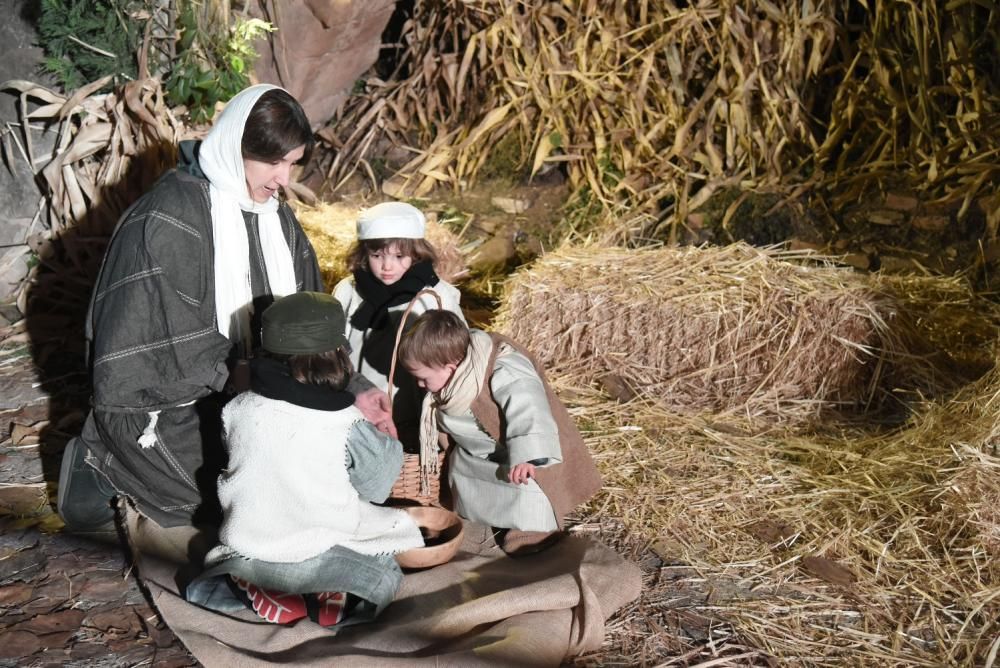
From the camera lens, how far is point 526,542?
131 inches

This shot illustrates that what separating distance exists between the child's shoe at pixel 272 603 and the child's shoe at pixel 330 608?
0.08m

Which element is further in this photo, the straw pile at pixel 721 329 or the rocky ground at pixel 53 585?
the straw pile at pixel 721 329

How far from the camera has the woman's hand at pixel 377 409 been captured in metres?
3.16

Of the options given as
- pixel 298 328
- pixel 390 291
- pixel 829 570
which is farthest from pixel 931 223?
pixel 298 328

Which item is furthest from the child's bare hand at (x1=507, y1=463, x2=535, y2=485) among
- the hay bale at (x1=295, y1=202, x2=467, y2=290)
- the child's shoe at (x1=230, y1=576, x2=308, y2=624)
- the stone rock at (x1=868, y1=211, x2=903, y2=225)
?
the stone rock at (x1=868, y1=211, x2=903, y2=225)

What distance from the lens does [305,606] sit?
2836 millimetres

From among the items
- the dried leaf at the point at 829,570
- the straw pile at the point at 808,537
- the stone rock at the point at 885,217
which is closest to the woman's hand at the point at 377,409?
the straw pile at the point at 808,537

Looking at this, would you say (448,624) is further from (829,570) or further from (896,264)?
(896,264)

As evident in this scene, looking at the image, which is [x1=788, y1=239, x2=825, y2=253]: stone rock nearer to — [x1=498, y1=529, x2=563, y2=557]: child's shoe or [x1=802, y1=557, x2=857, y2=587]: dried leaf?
[x1=802, y1=557, x2=857, y2=587]: dried leaf

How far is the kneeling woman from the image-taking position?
2715 millimetres

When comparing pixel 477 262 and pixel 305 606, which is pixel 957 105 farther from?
pixel 305 606

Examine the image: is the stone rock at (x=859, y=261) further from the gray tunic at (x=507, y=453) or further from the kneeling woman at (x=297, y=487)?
the kneeling woman at (x=297, y=487)

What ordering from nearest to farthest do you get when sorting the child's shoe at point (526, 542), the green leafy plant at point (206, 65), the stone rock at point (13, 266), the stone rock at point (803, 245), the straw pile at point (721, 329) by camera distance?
the child's shoe at point (526, 542)
the straw pile at point (721, 329)
the green leafy plant at point (206, 65)
the stone rock at point (13, 266)
the stone rock at point (803, 245)

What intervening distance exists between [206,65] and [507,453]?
268cm
